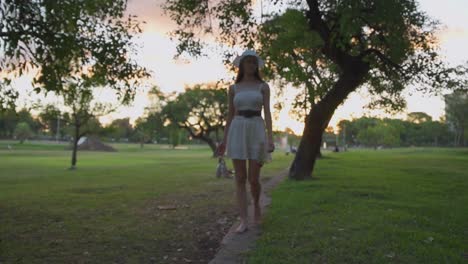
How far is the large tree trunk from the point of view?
41.8ft

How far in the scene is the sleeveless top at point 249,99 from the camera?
548 cm

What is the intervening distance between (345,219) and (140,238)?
2.82 metres

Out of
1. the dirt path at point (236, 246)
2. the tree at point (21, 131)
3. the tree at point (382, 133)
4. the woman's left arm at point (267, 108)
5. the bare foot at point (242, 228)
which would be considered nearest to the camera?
the dirt path at point (236, 246)

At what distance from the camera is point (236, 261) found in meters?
4.49

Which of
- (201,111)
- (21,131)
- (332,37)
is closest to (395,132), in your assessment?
(201,111)

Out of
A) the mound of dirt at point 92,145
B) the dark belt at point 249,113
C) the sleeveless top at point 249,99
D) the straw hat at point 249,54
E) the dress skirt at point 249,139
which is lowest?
the mound of dirt at point 92,145

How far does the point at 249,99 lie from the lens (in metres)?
5.47

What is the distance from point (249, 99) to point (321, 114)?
8004 mm

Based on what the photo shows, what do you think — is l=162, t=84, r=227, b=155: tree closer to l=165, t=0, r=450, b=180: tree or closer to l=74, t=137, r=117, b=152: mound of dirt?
l=74, t=137, r=117, b=152: mound of dirt

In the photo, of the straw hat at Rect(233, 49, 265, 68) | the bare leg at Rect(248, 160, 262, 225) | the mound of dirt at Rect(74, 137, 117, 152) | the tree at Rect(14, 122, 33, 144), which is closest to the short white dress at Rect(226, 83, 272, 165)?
the bare leg at Rect(248, 160, 262, 225)

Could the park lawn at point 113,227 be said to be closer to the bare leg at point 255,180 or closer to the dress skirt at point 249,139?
the bare leg at point 255,180

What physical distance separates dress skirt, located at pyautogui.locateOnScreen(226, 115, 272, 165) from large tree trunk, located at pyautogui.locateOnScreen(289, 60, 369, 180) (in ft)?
25.7

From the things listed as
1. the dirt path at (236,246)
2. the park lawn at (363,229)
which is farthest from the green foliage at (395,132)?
the dirt path at (236,246)

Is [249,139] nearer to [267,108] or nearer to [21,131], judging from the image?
[267,108]
